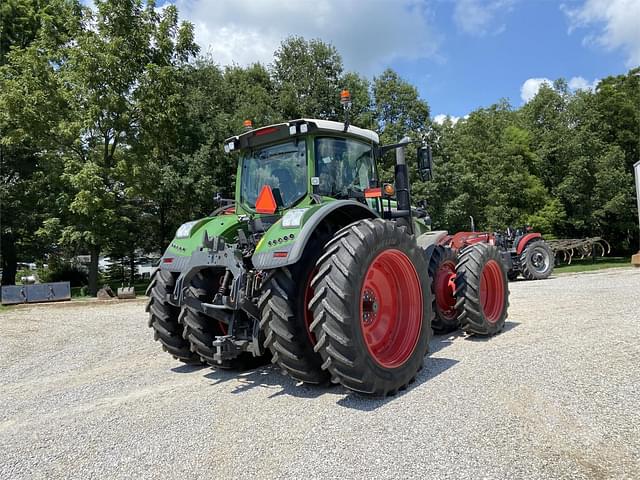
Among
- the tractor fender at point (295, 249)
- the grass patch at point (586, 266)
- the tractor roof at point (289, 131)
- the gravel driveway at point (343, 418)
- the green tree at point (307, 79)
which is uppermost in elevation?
the green tree at point (307, 79)

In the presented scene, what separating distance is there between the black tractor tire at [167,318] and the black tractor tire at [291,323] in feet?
4.83

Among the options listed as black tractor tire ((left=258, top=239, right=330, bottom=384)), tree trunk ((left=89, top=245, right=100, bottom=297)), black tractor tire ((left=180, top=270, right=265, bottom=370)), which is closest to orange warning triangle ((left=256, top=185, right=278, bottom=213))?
black tractor tire ((left=180, top=270, right=265, bottom=370))

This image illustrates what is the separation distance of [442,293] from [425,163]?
1.81 meters

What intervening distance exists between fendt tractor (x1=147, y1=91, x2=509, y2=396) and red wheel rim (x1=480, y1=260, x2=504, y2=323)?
23 centimetres

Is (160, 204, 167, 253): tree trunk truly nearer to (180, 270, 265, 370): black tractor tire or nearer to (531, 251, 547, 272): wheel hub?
(531, 251, 547, 272): wheel hub

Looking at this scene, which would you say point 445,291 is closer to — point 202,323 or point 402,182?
point 402,182

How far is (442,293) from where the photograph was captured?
621 cm

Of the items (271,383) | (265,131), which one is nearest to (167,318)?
(271,383)

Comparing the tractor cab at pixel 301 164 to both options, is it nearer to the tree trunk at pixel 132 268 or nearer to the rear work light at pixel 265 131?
the rear work light at pixel 265 131

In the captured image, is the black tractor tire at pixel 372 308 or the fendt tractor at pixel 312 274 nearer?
the black tractor tire at pixel 372 308

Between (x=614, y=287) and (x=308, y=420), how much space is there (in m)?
9.86

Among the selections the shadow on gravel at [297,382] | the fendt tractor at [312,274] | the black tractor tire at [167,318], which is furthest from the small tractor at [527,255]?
the black tractor tire at [167,318]

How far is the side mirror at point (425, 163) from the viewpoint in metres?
5.50

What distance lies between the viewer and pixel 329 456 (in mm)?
2818
